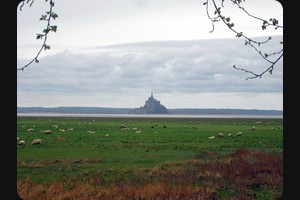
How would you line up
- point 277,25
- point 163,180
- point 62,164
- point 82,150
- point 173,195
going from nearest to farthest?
point 277,25 < point 173,195 < point 163,180 < point 62,164 < point 82,150

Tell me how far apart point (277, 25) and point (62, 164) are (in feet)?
61.4

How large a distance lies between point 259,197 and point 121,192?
4579 millimetres

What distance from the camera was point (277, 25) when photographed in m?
3.38

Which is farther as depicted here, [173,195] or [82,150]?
[82,150]

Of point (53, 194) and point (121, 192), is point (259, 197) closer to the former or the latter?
point (121, 192)

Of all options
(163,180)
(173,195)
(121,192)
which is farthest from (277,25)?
(163,180)

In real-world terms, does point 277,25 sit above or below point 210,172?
above

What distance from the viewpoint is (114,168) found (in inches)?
763

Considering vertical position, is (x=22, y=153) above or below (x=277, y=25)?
below
